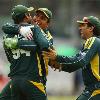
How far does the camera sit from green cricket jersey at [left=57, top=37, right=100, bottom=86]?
1323 cm

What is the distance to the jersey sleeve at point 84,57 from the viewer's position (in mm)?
13219

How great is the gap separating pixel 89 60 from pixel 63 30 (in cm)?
1873

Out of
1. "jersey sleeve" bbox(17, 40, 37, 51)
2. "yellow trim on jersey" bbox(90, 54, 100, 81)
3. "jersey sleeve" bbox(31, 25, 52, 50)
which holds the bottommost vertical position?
"yellow trim on jersey" bbox(90, 54, 100, 81)

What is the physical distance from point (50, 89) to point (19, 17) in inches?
506

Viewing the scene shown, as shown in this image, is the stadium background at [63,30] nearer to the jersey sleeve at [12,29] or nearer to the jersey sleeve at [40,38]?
the jersey sleeve at [12,29]

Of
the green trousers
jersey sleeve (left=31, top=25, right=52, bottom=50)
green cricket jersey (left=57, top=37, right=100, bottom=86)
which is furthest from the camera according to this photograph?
green cricket jersey (left=57, top=37, right=100, bottom=86)

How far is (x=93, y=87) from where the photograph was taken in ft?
43.9

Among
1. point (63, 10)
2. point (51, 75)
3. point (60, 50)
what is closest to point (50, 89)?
point (51, 75)

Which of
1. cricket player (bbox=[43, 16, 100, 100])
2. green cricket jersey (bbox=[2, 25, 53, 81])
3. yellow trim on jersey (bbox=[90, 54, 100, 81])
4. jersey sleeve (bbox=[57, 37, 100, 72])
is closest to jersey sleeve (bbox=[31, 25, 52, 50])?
green cricket jersey (bbox=[2, 25, 53, 81])

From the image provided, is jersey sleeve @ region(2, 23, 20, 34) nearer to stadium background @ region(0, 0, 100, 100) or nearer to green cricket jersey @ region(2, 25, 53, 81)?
green cricket jersey @ region(2, 25, 53, 81)

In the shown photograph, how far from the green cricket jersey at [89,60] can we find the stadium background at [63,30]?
1056 centimetres

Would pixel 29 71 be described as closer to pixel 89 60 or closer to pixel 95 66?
pixel 89 60

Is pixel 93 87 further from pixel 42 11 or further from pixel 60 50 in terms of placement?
pixel 60 50

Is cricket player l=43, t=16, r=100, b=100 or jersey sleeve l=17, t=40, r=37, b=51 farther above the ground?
jersey sleeve l=17, t=40, r=37, b=51
